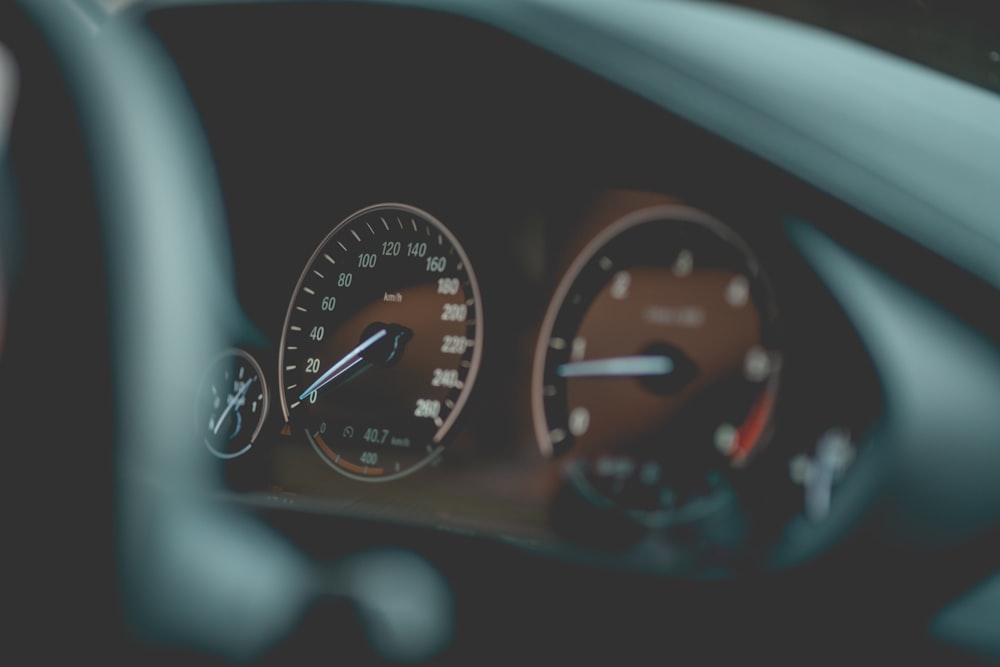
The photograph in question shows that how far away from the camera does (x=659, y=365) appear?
126cm

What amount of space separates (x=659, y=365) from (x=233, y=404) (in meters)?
Answer: 0.62

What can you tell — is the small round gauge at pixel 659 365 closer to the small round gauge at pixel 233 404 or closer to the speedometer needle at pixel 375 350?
the speedometer needle at pixel 375 350

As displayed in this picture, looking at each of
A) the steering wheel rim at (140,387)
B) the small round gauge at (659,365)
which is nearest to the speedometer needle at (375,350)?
the small round gauge at (659,365)

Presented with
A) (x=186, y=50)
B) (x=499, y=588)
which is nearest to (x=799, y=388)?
(x=499, y=588)

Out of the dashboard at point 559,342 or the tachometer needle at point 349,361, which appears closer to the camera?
the dashboard at point 559,342

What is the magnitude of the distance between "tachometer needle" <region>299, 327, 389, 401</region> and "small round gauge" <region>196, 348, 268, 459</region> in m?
0.08

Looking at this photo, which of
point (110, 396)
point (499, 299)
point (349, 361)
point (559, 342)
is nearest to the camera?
point (110, 396)

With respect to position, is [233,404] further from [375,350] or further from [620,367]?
[620,367]

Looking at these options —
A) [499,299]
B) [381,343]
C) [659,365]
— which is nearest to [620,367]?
[659,365]

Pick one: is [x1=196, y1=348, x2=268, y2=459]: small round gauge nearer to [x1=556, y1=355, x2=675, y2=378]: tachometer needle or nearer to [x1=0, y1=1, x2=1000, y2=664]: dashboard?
[x1=0, y1=1, x2=1000, y2=664]: dashboard

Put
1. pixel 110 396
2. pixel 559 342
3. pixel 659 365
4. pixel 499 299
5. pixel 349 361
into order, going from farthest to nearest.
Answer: pixel 349 361 < pixel 499 299 < pixel 559 342 < pixel 659 365 < pixel 110 396

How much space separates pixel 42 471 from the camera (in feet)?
3.71

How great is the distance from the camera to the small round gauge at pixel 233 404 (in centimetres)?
154

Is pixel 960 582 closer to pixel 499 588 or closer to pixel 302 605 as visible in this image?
pixel 499 588
